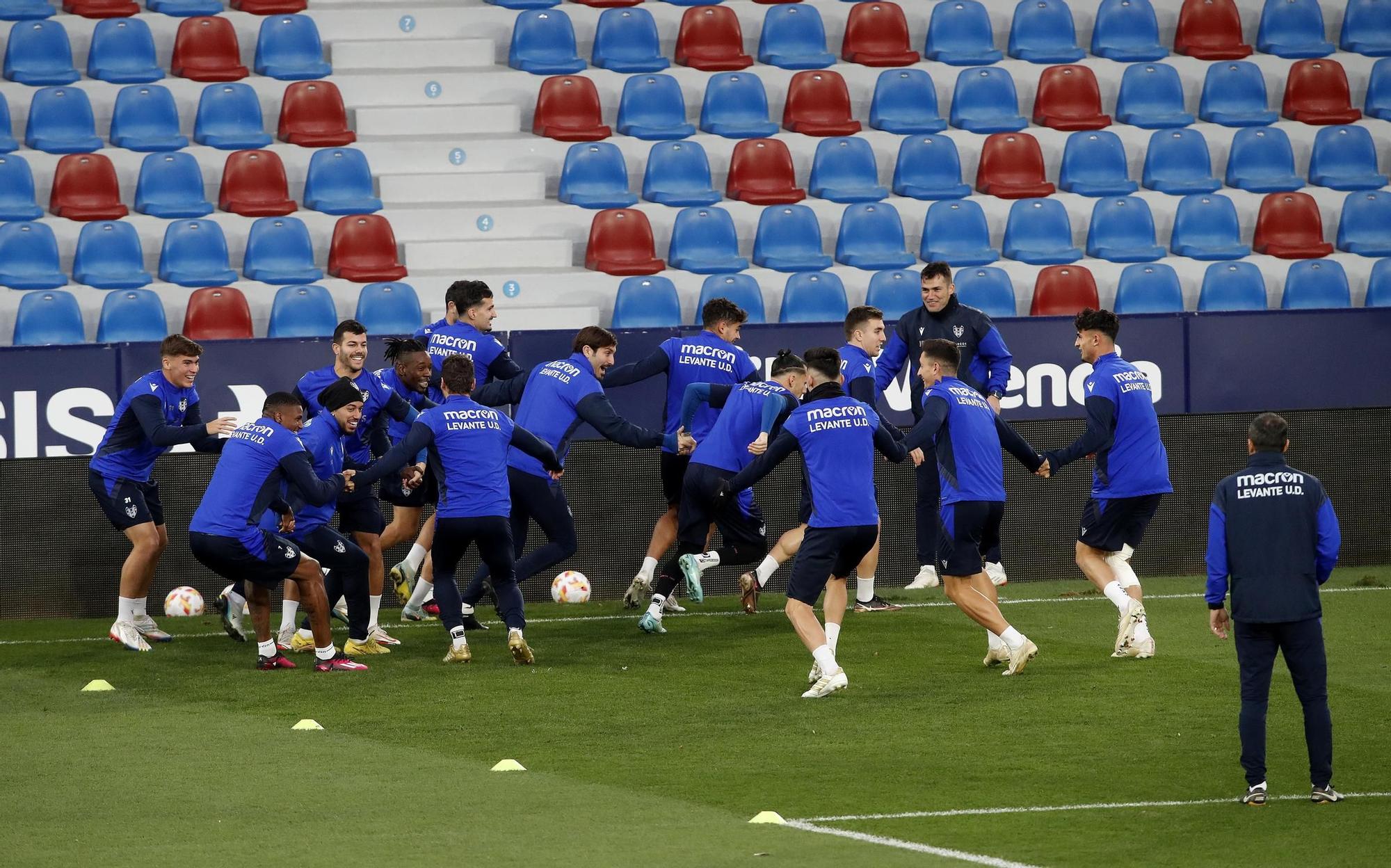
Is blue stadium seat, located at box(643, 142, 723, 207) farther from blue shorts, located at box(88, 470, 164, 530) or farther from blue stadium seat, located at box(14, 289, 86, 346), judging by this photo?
blue shorts, located at box(88, 470, 164, 530)

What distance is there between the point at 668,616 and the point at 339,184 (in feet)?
22.0

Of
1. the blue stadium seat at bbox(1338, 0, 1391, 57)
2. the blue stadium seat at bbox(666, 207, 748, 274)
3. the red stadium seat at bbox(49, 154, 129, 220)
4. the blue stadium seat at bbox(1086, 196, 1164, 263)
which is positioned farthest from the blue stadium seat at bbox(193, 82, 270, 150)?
the blue stadium seat at bbox(1338, 0, 1391, 57)

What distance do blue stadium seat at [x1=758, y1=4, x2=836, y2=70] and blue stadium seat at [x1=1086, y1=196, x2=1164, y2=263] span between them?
3.38 m

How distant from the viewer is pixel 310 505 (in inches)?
456

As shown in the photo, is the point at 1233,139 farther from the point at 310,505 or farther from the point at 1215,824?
the point at 1215,824

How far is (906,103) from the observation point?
19.6 meters

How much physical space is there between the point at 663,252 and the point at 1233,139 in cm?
657

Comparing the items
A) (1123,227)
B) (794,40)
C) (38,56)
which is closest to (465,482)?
(38,56)

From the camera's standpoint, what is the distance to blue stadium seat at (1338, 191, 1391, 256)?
19.6 metres

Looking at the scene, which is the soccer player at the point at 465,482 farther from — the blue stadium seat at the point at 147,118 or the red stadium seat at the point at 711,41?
the red stadium seat at the point at 711,41

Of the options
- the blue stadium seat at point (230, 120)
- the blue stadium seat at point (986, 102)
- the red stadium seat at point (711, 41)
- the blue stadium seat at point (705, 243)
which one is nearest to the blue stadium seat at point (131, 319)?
the blue stadium seat at point (230, 120)

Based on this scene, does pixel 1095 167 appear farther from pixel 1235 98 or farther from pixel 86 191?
pixel 86 191

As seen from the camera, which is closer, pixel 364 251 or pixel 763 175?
pixel 364 251

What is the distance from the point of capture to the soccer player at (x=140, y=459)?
1230 centimetres
